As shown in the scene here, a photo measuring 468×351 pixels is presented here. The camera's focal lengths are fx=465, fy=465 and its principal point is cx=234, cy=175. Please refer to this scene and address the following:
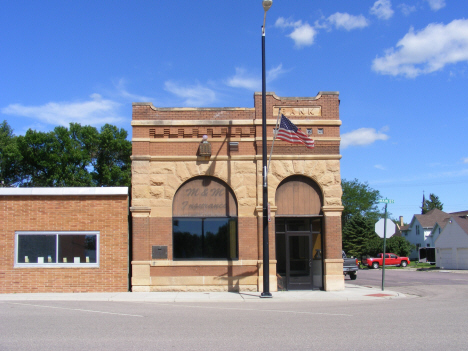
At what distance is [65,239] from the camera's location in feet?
54.7

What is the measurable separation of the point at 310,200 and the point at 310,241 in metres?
1.53

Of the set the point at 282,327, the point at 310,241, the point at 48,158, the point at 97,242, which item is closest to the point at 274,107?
the point at 310,241

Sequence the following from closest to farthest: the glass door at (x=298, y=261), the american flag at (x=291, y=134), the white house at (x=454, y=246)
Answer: the american flag at (x=291, y=134), the glass door at (x=298, y=261), the white house at (x=454, y=246)

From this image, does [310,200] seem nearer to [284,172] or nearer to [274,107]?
[284,172]

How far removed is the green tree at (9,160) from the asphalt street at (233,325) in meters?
36.8

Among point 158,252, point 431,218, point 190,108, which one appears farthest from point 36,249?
point 431,218

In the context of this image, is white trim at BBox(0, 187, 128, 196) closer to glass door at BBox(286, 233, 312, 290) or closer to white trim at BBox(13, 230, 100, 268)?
white trim at BBox(13, 230, 100, 268)

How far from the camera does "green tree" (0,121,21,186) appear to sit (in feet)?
153

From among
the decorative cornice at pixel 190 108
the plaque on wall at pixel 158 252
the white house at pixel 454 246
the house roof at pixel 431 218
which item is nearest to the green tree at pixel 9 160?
the decorative cornice at pixel 190 108

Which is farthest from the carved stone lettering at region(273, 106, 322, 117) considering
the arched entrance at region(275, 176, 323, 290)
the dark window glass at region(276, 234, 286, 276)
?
the dark window glass at region(276, 234, 286, 276)

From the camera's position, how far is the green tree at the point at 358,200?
262 feet

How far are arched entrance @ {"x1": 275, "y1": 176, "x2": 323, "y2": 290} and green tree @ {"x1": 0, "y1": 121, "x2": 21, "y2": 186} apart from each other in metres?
37.8

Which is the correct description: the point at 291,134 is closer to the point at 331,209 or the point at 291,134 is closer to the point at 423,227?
the point at 331,209

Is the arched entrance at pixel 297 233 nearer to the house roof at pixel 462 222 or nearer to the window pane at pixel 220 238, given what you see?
the window pane at pixel 220 238
